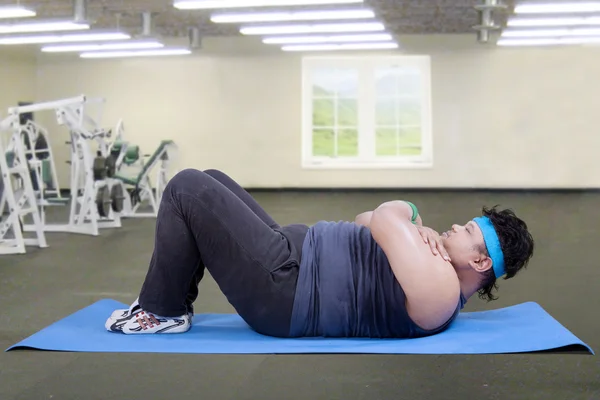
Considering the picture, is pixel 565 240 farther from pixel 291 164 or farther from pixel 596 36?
pixel 291 164

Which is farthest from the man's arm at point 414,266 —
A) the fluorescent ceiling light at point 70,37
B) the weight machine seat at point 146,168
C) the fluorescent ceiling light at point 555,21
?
the fluorescent ceiling light at point 70,37

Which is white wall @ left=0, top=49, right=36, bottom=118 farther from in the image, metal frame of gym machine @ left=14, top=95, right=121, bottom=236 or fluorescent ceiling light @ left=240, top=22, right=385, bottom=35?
fluorescent ceiling light @ left=240, top=22, right=385, bottom=35

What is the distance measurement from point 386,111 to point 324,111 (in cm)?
100

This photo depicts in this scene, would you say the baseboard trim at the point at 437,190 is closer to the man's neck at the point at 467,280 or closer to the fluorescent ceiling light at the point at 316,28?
the fluorescent ceiling light at the point at 316,28

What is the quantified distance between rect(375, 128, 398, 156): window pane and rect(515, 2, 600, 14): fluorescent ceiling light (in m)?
4.44

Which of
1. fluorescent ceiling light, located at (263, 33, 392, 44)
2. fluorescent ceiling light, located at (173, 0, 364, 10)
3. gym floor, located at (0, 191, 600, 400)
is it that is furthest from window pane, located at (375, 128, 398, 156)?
gym floor, located at (0, 191, 600, 400)

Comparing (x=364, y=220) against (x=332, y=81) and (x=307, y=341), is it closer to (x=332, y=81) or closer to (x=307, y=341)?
(x=307, y=341)

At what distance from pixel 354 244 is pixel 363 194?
8.34 meters

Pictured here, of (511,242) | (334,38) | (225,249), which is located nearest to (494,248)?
(511,242)

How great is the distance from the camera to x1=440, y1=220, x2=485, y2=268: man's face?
1.88m

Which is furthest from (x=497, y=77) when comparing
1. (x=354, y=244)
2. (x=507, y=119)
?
(x=354, y=244)

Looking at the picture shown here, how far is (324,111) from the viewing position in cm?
1093

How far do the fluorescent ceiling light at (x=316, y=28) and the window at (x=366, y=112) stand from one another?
324 centimetres

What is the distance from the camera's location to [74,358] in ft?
6.68
